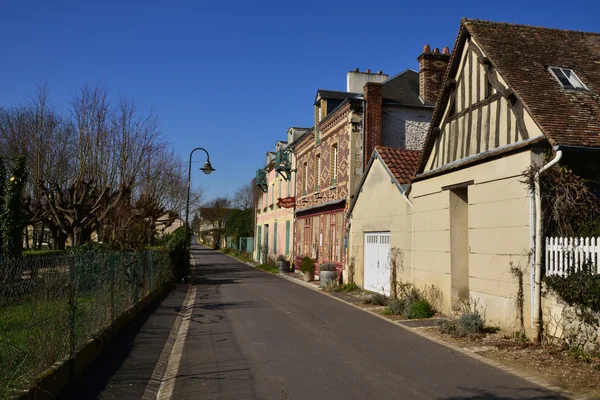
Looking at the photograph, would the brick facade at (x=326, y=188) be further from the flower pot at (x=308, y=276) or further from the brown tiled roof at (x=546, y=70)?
the brown tiled roof at (x=546, y=70)

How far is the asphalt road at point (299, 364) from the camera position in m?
6.15

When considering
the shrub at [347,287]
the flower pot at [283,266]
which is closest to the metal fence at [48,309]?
the shrub at [347,287]

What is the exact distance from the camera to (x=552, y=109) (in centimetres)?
945

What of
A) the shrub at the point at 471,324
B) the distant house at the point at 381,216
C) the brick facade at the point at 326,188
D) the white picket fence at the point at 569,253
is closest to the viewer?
the white picket fence at the point at 569,253

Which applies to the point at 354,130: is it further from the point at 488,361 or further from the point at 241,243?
the point at 241,243

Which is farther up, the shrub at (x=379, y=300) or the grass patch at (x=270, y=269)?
the shrub at (x=379, y=300)

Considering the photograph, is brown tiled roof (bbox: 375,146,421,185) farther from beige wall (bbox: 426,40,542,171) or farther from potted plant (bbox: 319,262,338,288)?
potted plant (bbox: 319,262,338,288)

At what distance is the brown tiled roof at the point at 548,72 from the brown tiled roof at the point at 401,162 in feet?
14.7

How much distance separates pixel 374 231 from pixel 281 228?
657 inches

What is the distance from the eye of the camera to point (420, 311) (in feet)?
39.8

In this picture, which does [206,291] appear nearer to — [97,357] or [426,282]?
[426,282]

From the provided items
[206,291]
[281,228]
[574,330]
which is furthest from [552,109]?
[281,228]

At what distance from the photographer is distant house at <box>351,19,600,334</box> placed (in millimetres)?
9000

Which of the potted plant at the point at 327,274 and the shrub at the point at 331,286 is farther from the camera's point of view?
the potted plant at the point at 327,274
